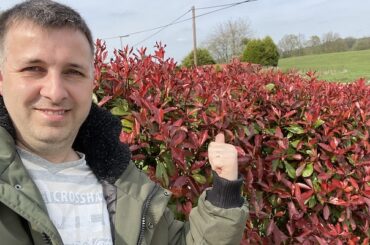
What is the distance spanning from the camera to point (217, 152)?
1605mm

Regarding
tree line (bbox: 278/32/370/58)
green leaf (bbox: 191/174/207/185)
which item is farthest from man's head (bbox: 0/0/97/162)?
tree line (bbox: 278/32/370/58)

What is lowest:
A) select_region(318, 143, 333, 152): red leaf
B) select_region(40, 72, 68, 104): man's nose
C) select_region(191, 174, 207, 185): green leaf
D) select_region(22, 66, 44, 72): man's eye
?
select_region(318, 143, 333, 152): red leaf

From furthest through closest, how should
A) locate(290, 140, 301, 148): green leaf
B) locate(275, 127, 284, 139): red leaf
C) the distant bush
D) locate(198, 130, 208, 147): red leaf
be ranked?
the distant bush
locate(290, 140, 301, 148): green leaf
locate(275, 127, 284, 139): red leaf
locate(198, 130, 208, 147): red leaf

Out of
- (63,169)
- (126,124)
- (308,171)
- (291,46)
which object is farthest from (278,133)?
(291,46)

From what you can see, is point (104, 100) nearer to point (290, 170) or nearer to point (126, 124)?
point (126, 124)

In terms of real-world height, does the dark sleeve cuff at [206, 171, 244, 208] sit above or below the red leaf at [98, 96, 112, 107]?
below

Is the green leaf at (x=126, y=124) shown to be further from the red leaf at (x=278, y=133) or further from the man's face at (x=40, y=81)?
the red leaf at (x=278, y=133)

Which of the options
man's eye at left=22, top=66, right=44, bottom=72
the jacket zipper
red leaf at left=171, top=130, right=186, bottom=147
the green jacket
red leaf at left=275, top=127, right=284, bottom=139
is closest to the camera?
the green jacket

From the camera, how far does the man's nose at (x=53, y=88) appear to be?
1327 millimetres

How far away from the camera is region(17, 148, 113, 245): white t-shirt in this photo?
1.38 meters

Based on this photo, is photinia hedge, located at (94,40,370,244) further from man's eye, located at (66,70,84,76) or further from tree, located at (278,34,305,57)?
tree, located at (278,34,305,57)

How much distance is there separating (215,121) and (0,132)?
1.05 m

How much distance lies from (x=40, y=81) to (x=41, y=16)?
0.21 meters

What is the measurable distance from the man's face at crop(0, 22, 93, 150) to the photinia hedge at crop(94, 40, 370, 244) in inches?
23.1
